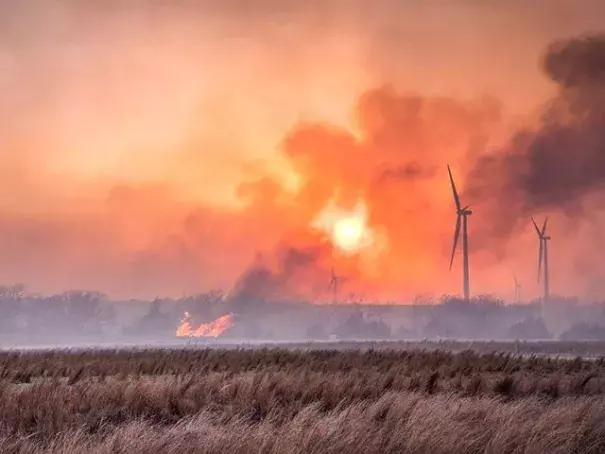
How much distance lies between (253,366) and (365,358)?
5.63 metres

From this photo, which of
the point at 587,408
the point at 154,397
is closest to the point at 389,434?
the point at 587,408

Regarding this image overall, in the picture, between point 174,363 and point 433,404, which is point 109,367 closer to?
point 174,363

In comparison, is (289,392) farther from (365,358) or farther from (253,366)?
(365,358)

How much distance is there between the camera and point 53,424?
1300 cm

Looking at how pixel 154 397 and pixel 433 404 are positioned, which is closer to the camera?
→ pixel 433 404

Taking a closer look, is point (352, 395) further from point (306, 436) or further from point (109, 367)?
point (109, 367)

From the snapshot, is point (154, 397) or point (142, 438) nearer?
point (142, 438)

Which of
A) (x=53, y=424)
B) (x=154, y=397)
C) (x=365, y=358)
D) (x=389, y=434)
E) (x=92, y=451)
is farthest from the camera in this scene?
(x=365, y=358)

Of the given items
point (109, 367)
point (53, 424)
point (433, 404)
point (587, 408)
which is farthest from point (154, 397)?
point (109, 367)

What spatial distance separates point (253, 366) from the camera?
29.2 meters

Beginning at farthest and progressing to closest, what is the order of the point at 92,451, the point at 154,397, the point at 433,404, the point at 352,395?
the point at 352,395, the point at 154,397, the point at 433,404, the point at 92,451

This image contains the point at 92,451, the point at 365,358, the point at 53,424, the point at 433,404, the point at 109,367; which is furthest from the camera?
the point at 365,358

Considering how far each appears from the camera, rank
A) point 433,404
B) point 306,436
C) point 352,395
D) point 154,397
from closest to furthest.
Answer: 1. point 306,436
2. point 433,404
3. point 154,397
4. point 352,395

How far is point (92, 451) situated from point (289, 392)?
8.48 m
